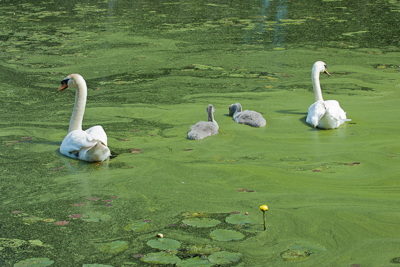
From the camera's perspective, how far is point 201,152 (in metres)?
3.99

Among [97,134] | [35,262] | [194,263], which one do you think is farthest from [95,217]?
[97,134]

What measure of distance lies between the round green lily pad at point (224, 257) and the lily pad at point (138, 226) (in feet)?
1.67

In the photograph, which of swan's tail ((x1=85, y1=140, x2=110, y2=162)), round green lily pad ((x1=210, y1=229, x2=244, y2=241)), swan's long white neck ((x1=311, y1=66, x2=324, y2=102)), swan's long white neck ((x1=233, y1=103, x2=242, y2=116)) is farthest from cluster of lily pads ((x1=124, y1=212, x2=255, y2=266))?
swan's long white neck ((x1=311, y1=66, x2=324, y2=102))

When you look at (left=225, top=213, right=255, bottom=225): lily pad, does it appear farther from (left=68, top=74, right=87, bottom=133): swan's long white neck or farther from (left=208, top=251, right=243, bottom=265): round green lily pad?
(left=68, top=74, right=87, bottom=133): swan's long white neck

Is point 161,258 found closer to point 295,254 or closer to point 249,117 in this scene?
point 295,254

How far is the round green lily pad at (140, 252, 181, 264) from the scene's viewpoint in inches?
92.7

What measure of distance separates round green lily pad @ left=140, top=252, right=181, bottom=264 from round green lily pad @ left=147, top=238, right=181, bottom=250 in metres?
0.06

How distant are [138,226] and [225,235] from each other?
53 centimetres

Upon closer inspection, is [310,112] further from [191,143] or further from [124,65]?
[124,65]

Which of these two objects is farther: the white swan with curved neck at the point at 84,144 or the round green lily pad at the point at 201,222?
the white swan with curved neck at the point at 84,144

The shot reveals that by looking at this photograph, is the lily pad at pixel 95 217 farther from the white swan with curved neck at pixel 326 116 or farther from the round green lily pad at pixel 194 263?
the white swan with curved neck at pixel 326 116

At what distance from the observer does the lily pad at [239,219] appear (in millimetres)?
2754

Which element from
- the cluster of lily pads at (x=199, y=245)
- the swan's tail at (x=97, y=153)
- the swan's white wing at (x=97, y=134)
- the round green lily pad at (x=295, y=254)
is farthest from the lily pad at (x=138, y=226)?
the swan's white wing at (x=97, y=134)

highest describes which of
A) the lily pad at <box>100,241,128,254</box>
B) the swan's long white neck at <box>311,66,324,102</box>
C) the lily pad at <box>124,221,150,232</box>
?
the swan's long white neck at <box>311,66,324,102</box>
